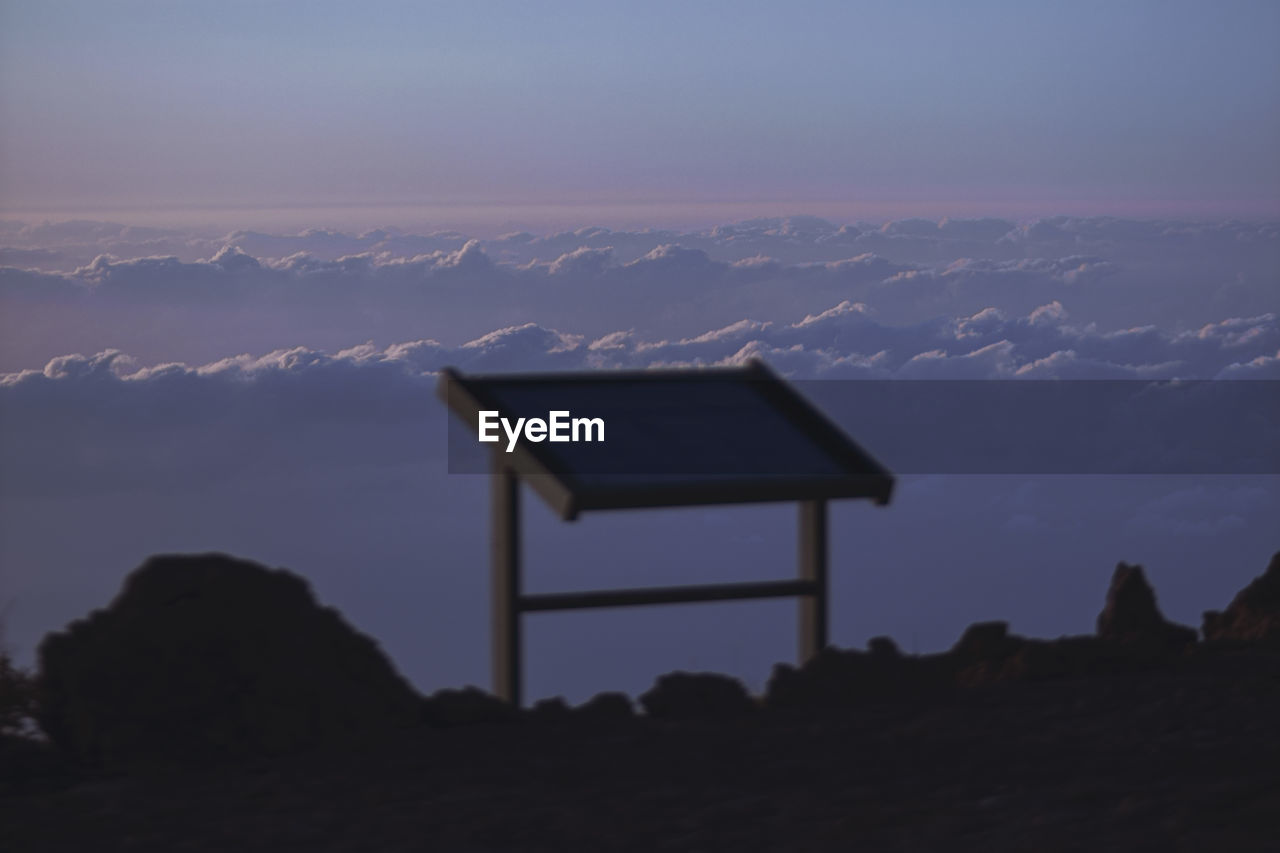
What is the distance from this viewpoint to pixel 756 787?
19.4 ft

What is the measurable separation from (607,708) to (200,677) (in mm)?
1937

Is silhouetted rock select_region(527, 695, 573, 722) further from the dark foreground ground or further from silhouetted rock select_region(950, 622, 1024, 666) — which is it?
silhouetted rock select_region(950, 622, 1024, 666)

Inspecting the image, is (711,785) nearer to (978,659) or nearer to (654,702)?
(654,702)

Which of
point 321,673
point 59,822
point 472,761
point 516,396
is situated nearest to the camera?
point 59,822

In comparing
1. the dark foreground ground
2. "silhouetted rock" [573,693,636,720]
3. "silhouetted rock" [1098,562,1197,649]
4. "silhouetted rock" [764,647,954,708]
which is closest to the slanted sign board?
"silhouetted rock" [764,647,954,708]

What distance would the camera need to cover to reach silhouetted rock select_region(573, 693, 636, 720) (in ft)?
23.4

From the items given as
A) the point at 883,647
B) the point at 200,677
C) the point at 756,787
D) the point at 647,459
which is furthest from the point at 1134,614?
the point at 200,677

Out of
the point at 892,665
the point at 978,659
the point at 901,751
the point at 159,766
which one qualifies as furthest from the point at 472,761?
the point at 978,659

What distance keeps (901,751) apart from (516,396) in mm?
2708

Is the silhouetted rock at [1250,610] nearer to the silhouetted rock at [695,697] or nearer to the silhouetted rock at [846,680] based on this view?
the silhouetted rock at [846,680]

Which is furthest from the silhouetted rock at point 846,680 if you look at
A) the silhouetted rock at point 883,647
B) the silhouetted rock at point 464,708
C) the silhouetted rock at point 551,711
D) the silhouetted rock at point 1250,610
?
the silhouetted rock at point 1250,610

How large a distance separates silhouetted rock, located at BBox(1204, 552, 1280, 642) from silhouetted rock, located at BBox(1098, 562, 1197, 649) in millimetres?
653

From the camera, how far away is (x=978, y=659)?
26.8 feet

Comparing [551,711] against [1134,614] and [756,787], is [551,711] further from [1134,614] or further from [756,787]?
[1134,614]
